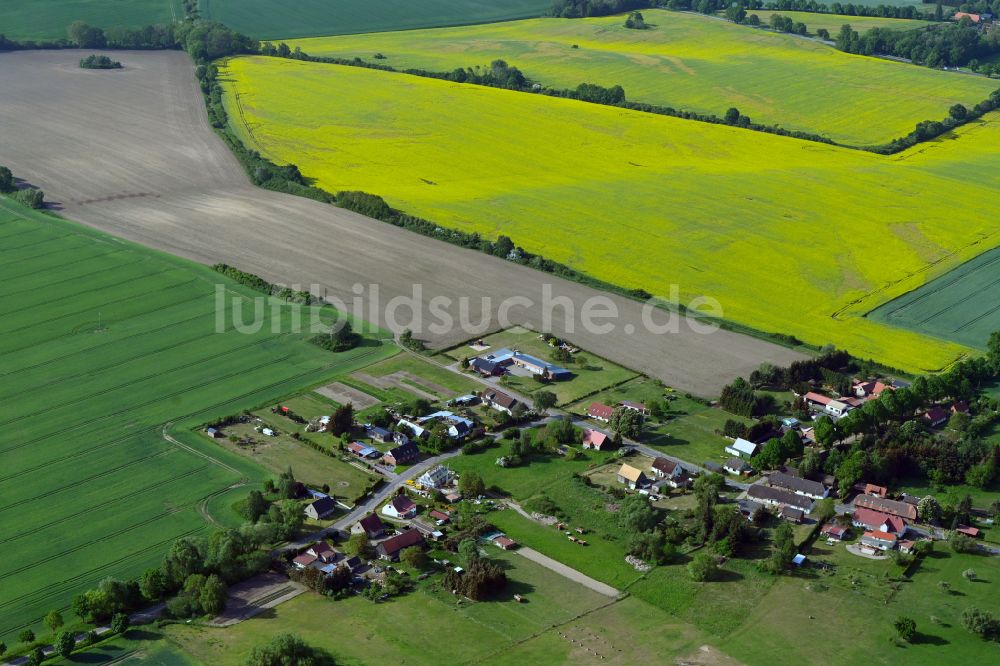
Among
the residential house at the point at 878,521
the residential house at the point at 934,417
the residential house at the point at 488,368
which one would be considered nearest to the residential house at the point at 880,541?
the residential house at the point at 878,521

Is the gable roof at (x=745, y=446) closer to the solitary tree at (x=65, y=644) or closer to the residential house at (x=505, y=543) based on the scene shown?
the residential house at (x=505, y=543)

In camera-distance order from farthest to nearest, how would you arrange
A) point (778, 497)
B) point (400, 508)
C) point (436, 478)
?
point (436, 478) → point (778, 497) → point (400, 508)

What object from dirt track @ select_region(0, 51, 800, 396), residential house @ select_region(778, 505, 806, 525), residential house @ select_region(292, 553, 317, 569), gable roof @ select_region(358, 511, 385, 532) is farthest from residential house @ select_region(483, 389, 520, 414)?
residential house @ select_region(292, 553, 317, 569)

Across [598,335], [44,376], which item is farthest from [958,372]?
[44,376]

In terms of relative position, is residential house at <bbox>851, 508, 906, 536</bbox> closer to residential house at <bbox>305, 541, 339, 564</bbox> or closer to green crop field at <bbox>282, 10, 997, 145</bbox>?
residential house at <bbox>305, 541, 339, 564</bbox>

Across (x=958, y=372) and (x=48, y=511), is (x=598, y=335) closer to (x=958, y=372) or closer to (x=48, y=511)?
(x=958, y=372)

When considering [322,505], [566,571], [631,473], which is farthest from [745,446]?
[322,505]

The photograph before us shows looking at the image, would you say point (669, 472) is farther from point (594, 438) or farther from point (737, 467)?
point (594, 438)
